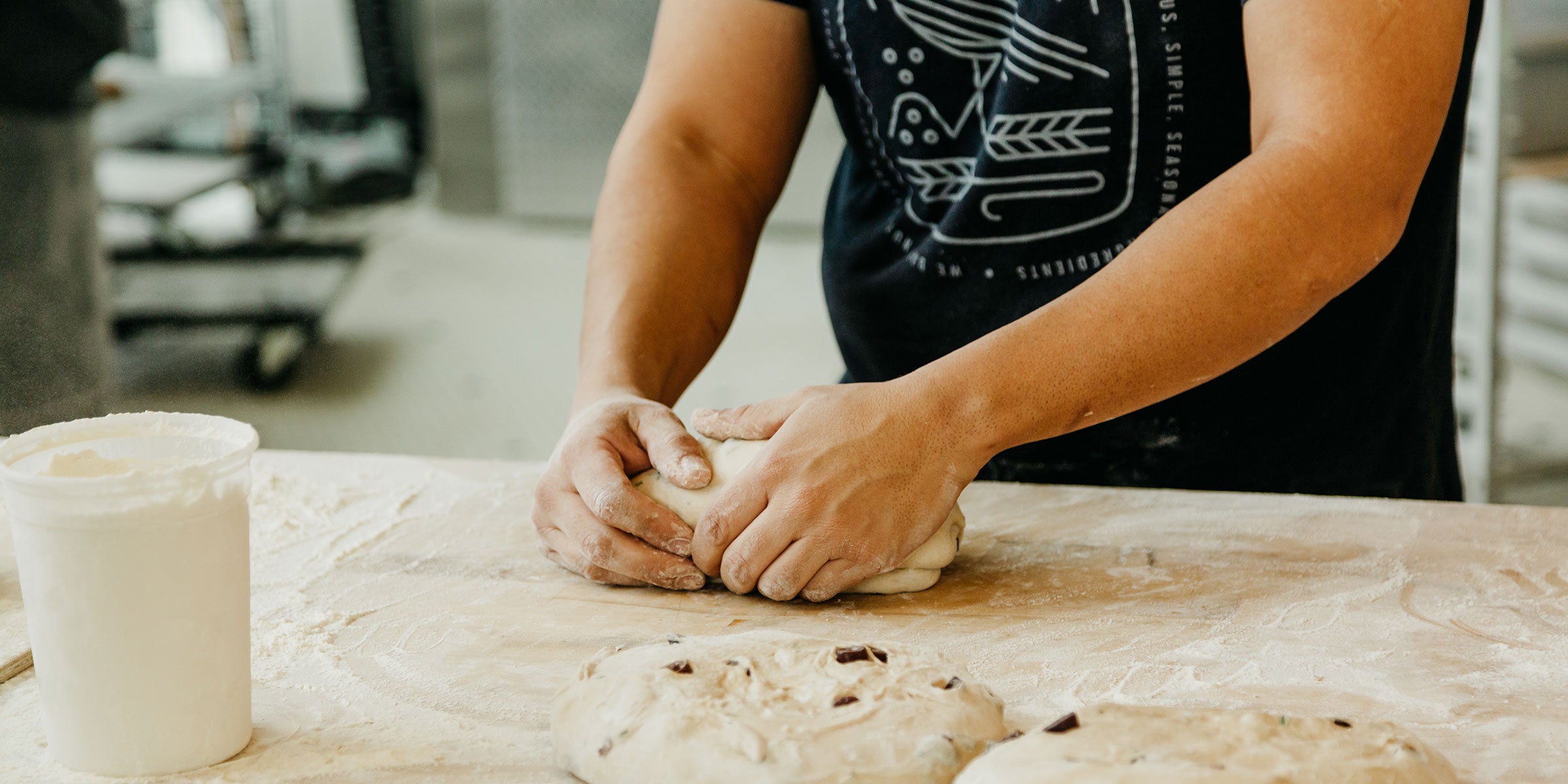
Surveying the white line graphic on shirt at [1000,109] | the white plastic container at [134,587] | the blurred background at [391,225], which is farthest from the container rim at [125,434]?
the blurred background at [391,225]

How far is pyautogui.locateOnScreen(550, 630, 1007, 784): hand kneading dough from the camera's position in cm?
70

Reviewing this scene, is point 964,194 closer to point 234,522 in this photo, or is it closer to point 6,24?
point 234,522

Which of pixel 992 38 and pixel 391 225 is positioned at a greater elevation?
pixel 992 38

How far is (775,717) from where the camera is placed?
2.41 ft

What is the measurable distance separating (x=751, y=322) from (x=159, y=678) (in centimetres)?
350

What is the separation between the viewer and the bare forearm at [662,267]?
129cm

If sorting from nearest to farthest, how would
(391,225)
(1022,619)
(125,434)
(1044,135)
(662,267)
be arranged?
(125,434), (1022,619), (1044,135), (662,267), (391,225)

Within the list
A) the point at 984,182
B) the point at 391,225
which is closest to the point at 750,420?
the point at 984,182

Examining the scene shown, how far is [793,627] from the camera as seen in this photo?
0.96 metres

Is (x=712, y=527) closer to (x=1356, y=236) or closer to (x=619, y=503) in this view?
(x=619, y=503)

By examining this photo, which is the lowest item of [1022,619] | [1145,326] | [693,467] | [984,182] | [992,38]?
[1022,619]

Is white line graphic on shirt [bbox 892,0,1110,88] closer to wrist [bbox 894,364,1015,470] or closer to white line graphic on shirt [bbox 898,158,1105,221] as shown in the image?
white line graphic on shirt [bbox 898,158,1105,221]

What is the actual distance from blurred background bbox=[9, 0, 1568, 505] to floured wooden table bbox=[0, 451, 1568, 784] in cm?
84

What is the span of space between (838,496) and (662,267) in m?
0.46
